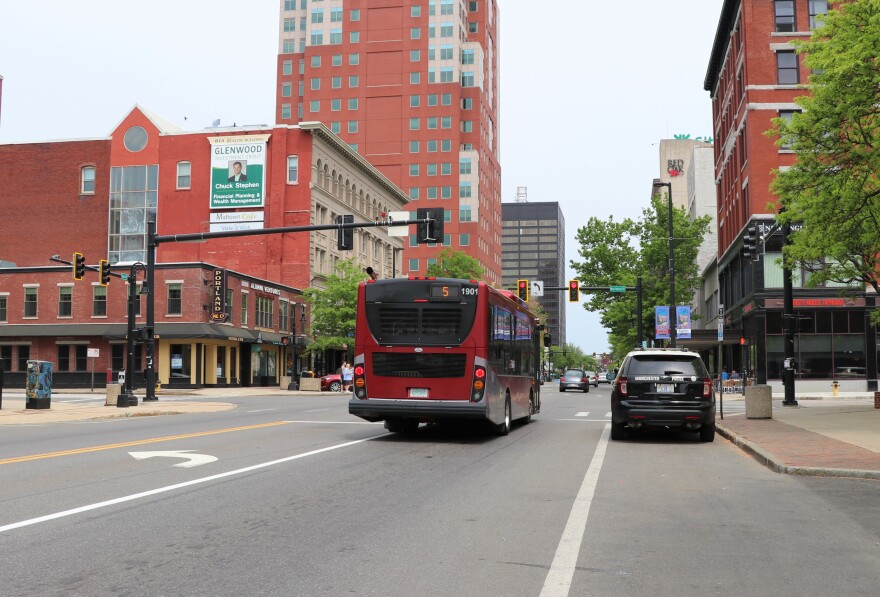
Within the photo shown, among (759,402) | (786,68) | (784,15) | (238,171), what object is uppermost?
(784,15)

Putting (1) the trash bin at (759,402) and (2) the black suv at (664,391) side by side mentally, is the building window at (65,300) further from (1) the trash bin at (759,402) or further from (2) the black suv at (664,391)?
(2) the black suv at (664,391)

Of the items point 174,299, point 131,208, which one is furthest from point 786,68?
point 131,208

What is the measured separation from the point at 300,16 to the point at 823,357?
10364 centimetres

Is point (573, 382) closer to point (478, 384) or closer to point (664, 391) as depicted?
point (664, 391)

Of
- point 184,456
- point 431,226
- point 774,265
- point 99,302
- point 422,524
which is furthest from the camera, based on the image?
point 99,302

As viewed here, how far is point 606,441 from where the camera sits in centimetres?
1644

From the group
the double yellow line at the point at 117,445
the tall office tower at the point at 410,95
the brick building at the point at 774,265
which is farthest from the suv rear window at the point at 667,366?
the tall office tower at the point at 410,95

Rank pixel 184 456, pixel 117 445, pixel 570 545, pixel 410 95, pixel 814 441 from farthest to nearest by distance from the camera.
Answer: pixel 410 95, pixel 814 441, pixel 117 445, pixel 184 456, pixel 570 545

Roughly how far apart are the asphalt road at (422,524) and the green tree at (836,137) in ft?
25.7

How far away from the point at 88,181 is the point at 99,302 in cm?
1899

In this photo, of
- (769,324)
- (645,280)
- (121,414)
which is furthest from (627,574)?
(645,280)

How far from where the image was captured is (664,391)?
15.6m

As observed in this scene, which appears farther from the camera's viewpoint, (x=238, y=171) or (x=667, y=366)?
(x=238, y=171)

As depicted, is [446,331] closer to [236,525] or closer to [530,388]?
[530,388]
